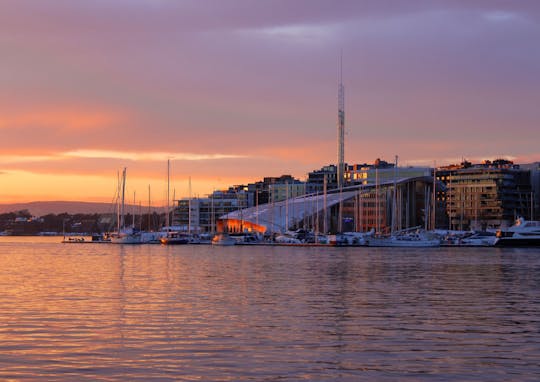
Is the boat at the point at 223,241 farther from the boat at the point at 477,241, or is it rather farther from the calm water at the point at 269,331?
the calm water at the point at 269,331

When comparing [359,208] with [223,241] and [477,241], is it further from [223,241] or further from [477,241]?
[223,241]

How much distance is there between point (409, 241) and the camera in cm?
13900

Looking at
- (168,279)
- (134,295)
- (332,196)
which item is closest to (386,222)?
(332,196)

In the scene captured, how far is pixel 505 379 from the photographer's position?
1952 cm

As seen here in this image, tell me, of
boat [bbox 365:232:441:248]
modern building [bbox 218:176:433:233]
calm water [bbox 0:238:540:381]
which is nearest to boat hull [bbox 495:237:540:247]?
boat [bbox 365:232:441:248]

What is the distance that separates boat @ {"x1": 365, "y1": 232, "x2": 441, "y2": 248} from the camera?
456 feet

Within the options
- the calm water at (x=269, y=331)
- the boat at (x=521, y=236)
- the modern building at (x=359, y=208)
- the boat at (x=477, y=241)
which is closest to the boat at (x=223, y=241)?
the modern building at (x=359, y=208)

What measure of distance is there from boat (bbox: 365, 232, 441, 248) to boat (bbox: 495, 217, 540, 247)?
10.0 m

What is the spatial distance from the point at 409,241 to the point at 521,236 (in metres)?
17.4

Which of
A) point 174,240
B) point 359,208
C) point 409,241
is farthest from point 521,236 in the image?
point 359,208


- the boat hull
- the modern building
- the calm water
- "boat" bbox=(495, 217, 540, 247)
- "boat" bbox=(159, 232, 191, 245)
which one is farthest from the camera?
the modern building

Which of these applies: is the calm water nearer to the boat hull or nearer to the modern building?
the boat hull

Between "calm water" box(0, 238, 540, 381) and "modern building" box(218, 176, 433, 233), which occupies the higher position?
"modern building" box(218, 176, 433, 233)

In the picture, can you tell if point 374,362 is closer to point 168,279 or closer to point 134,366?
point 134,366
